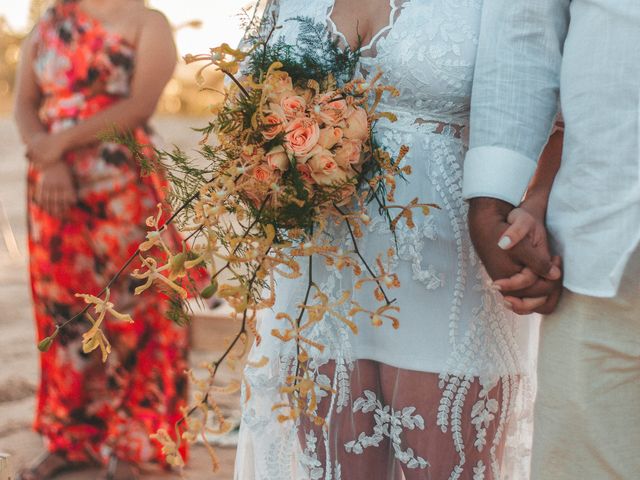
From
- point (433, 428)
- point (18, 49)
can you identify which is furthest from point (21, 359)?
point (18, 49)

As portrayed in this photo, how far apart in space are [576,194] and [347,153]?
474 millimetres

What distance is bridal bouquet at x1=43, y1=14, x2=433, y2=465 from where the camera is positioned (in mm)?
1766

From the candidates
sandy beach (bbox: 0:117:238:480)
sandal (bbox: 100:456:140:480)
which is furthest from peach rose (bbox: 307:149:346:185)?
sandal (bbox: 100:456:140:480)

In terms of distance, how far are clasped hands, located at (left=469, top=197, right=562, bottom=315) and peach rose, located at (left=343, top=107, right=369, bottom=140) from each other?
0.29 metres

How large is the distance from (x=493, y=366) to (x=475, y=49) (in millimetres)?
730

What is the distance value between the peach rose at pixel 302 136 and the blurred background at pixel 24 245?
7.3 inches

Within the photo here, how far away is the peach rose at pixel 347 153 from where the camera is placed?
72.0 inches

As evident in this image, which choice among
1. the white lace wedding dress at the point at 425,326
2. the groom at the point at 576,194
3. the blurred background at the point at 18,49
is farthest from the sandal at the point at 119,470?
the blurred background at the point at 18,49

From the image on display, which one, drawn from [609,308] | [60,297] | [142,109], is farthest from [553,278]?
[60,297]

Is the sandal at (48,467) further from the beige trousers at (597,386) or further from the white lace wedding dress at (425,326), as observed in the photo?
the beige trousers at (597,386)

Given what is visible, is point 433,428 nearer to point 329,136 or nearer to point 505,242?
point 505,242

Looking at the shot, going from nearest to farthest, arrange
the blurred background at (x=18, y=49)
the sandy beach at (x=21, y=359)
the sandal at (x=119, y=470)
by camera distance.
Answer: the sandal at (x=119, y=470) < the sandy beach at (x=21, y=359) < the blurred background at (x=18, y=49)

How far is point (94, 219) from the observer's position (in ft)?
11.7

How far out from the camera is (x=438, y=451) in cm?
203
